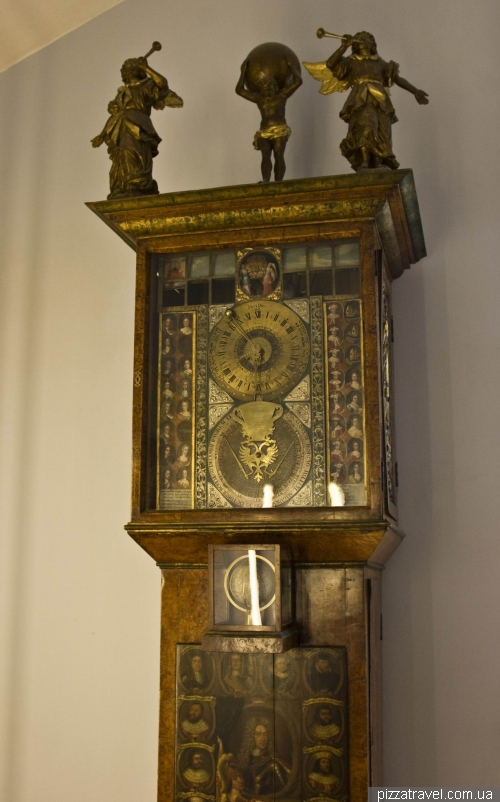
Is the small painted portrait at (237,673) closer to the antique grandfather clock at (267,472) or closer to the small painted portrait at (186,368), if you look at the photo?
the antique grandfather clock at (267,472)

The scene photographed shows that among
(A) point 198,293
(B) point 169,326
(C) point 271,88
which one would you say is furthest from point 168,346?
(C) point 271,88

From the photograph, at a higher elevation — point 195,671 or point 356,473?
point 356,473

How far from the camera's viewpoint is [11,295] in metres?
3.75

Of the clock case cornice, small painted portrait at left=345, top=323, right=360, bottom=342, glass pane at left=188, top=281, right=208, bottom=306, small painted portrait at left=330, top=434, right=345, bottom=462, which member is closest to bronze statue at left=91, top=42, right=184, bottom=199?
the clock case cornice

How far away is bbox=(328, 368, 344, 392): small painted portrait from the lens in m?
2.74

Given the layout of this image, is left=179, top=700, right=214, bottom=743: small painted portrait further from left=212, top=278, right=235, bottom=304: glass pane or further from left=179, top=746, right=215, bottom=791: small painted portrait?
left=212, top=278, right=235, bottom=304: glass pane

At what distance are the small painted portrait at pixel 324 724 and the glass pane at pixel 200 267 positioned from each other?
1295 mm

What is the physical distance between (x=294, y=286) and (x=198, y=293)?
0.97ft

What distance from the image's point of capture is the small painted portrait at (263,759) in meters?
2.66

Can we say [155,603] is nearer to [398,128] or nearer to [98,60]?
[398,128]

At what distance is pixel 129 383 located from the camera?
351cm

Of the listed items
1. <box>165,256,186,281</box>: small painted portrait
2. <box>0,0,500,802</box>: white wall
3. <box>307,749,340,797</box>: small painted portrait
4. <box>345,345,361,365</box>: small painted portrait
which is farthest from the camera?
<box>0,0,500,802</box>: white wall

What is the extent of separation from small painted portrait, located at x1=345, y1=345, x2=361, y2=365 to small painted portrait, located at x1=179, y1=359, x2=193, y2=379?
0.47 m

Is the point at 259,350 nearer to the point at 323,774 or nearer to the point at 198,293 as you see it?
the point at 198,293
